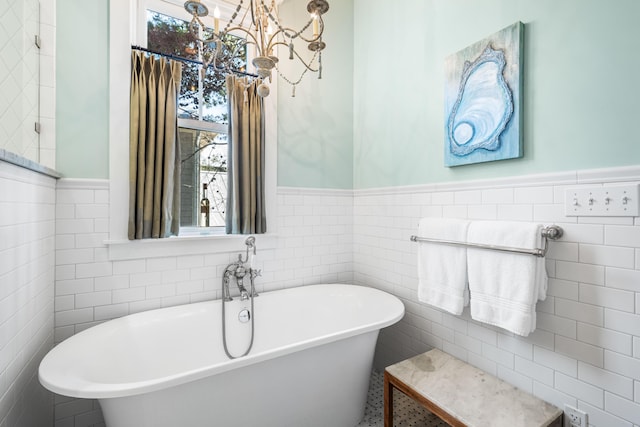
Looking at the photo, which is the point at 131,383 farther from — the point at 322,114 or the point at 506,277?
the point at 322,114

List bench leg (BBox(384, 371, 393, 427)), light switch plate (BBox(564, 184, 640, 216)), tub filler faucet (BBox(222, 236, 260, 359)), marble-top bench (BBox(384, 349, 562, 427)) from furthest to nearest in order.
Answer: tub filler faucet (BBox(222, 236, 260, 359)) → bench leg (BBox(384, 371, 393, 427)) → marble-top bench (BBox(384, 349, 562, 427)) → light switch plate (BBox(564, 184, 640, 216))

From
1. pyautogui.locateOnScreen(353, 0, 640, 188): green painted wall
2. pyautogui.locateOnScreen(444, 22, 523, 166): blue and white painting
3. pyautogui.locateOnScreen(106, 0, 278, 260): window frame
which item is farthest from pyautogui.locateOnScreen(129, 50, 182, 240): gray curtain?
pyautogui.locateOnScreen(444, 22, 523, 166): blue and white painting

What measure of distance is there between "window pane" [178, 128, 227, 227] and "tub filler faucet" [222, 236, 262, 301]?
12.5 inches

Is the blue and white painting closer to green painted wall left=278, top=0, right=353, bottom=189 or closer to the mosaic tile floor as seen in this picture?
green painted wall left=278, top=0, right=353, bottom=189

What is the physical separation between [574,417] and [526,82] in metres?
1.54

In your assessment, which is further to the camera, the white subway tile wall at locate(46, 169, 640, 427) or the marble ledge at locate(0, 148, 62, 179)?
the white subway tile wall at locate(46, 169, 640, 427)

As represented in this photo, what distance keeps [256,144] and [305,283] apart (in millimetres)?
1204

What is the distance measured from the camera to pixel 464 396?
1354 mm

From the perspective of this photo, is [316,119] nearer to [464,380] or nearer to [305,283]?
[305,283]

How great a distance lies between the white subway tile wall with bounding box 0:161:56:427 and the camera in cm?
106

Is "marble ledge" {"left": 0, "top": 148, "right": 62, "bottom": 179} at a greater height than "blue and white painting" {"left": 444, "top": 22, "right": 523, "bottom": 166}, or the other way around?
"blue and white painting" {"left": 444, "top": 22, "right": 523, "bottom": 166}

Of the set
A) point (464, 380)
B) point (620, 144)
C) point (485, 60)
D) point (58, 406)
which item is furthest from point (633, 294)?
point (58, 406)

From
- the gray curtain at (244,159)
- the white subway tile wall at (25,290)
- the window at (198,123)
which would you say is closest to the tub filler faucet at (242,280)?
the gray curtain at (244,159)

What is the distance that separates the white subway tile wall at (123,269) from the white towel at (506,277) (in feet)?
4.30
